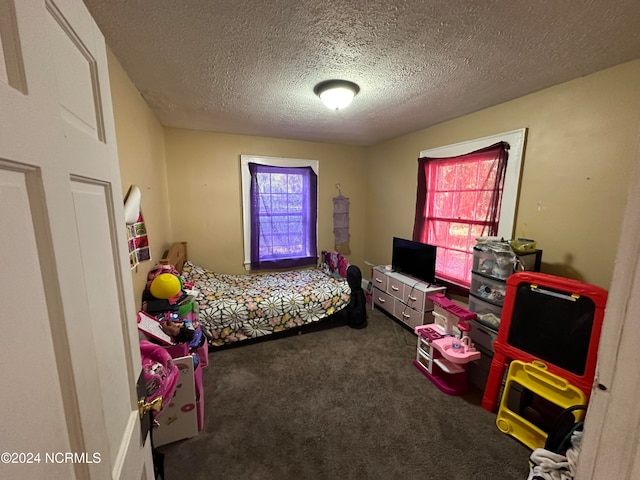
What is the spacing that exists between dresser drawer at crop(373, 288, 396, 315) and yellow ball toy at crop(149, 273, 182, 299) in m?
2.40

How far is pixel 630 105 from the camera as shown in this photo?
5.43 feet

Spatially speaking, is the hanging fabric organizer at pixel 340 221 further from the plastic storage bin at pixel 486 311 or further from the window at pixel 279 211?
the plastic storage bin at pixel 486 311

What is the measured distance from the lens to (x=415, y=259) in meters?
3.11

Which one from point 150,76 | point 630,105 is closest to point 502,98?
point 630,105

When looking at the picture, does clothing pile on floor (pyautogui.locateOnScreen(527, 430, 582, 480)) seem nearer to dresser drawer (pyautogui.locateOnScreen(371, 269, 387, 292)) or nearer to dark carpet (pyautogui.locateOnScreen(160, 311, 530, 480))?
dark carpet (pyautogui.locateOnScreen(160, 311, 530, 480))

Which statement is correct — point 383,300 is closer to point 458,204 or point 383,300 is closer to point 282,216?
point 458,204

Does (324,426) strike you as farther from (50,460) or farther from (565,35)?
(565,35)

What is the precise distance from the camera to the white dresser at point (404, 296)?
285cm

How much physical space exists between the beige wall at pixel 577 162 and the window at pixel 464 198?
10 centimetres

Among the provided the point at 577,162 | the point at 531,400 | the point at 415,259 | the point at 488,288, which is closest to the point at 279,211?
the point at 415,259

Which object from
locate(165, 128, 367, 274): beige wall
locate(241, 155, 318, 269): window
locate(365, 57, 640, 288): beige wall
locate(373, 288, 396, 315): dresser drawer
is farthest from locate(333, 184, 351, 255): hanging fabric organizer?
locate(365, 57, 640, 288): beige wall

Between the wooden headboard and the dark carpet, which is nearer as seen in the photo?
the dark carpet

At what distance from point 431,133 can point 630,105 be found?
5.29 feet

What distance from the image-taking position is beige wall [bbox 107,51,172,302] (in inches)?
69.7
